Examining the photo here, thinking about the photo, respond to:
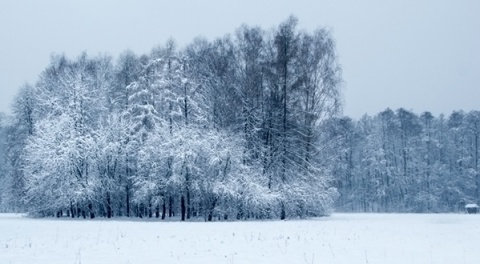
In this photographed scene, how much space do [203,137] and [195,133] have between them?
2.28 ft

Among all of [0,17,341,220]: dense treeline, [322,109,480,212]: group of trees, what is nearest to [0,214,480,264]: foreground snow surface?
[0,17,341,220]: dense treeline

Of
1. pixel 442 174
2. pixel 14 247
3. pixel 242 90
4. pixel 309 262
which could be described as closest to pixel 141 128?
pixel 242 90

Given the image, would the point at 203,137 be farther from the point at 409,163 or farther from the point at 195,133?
the point at 409,163

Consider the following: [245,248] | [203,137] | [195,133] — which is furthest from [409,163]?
[245,248]

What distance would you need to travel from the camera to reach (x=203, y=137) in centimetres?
3466

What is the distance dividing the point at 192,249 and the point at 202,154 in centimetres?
1937

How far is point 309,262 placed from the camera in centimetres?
1228

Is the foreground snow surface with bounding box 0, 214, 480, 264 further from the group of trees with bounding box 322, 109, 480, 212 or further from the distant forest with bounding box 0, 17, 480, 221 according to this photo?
the group of trees with bounding box 322, 109, 480, 212

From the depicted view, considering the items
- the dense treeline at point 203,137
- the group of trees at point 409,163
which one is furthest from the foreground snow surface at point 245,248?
the group of trees at point 409,163

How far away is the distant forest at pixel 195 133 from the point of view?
111ft

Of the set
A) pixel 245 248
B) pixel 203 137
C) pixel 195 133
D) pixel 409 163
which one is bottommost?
pixel 245 248

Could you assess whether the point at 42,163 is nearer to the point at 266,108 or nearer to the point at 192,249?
the point at 266,108

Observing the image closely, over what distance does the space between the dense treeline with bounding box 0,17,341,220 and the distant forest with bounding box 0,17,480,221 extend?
0.30 feet

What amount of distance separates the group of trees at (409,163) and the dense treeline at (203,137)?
2458 cm
